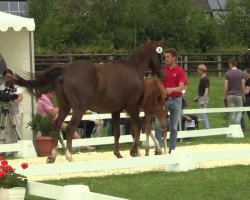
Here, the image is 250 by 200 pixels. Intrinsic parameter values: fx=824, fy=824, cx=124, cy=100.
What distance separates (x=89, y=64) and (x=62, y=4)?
105ft

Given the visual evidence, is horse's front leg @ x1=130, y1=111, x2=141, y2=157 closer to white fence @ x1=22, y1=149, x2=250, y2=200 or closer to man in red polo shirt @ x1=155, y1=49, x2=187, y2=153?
man in red polo shirt @ x1=155, y1=49, x2=187, y2=153

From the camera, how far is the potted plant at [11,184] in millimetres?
9195

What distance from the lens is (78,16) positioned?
142 feet

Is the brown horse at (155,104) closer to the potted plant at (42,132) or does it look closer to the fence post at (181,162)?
the potted plant at (42,132)

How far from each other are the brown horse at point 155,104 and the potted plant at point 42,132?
1.92m

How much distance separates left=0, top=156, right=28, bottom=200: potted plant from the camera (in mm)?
9195

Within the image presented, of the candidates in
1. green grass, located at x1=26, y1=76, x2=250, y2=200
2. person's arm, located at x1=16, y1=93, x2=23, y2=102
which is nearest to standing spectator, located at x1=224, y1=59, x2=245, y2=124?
person's arm, located at x1=16, y1=93, x2=23, y2=102

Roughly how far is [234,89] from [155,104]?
653cm

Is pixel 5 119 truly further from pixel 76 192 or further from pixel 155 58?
pixel 76 192

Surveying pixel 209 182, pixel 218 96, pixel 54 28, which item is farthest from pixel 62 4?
pixel 209 182

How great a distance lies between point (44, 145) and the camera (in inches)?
599

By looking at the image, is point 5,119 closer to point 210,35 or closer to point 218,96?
point 218,96

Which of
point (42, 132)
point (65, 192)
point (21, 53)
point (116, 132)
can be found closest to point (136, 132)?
point (116, 132)

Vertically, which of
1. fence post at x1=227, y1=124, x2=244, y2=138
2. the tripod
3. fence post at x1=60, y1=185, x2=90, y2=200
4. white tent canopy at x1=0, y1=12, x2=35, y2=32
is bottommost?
fence post at x1=227, y1=124, x2=244, y2=138
